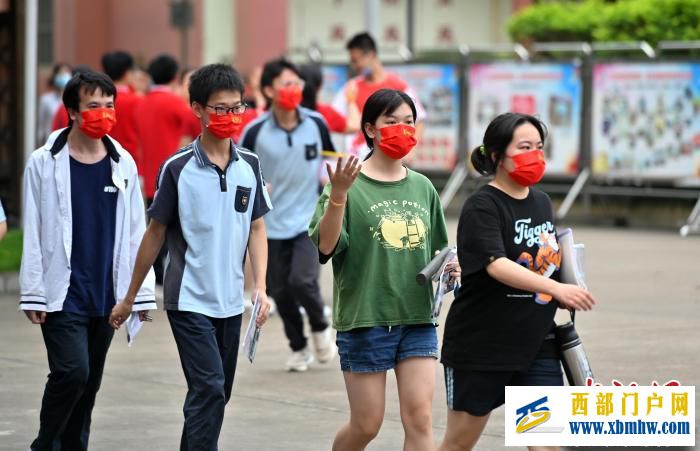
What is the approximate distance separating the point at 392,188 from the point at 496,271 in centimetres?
78

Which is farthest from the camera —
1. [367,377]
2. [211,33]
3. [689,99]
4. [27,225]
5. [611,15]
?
[211,33]

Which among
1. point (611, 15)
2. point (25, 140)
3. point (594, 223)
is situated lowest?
point (594, 223)

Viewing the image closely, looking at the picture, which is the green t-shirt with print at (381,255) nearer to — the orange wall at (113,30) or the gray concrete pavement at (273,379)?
the gray concrete pavement at (273,379)

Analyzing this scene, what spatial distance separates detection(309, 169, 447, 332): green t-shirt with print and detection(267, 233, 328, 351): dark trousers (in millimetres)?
3291

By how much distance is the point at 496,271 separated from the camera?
5230 mm

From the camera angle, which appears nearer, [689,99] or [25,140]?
[25,140]

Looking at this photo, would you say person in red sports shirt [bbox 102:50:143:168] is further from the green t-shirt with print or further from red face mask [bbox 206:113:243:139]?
the green t-shirt with print

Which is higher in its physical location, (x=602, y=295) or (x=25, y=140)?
(x=25, y=140)

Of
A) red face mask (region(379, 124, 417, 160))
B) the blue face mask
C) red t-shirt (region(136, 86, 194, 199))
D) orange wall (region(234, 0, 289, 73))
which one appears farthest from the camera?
orange wall (region(234, 0, 289, 73))

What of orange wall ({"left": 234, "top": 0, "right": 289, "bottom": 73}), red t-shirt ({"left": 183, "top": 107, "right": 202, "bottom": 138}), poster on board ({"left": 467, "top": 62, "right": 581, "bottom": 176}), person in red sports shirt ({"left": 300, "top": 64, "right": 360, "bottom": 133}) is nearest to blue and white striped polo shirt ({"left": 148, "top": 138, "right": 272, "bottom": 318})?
person in red sports shirt ({"left": 300, "top": 64, "right": 360, "bottom": 133})

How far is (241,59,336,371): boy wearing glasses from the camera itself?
9.21 meters

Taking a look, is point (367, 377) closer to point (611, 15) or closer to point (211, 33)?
point (611, 15)

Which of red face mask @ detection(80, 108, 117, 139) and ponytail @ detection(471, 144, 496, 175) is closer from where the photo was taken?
ponytail @ detection(471, 144, 496, 175)

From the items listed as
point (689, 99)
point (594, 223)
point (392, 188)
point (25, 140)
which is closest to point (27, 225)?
point (392, 188)
